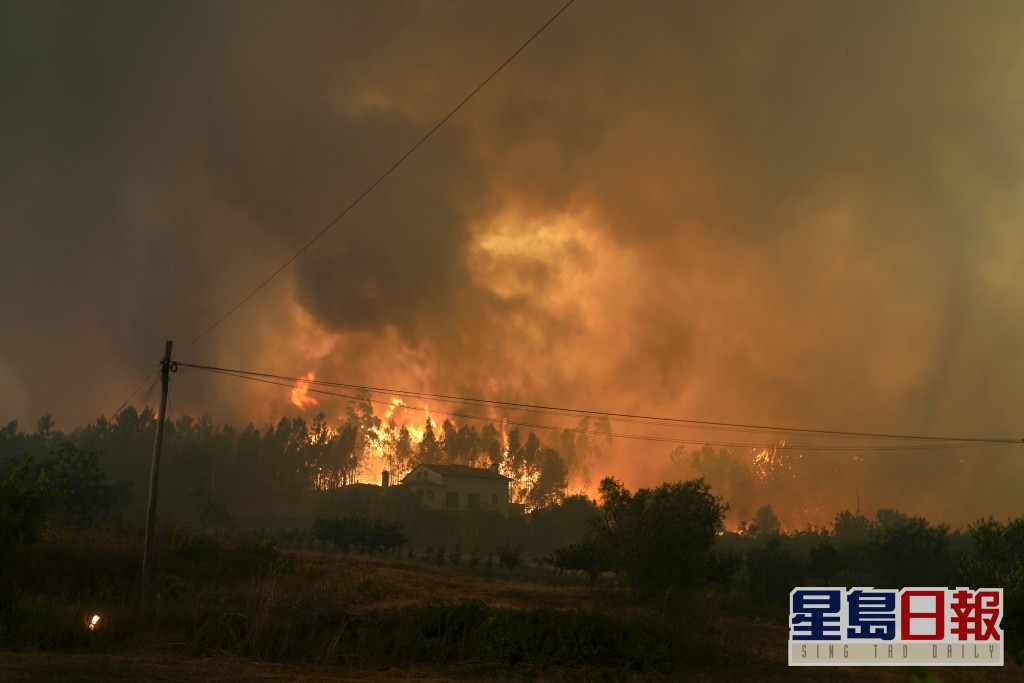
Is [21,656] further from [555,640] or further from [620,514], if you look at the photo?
[620,514]

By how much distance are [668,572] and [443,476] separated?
80.6 metres

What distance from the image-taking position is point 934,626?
685 inches

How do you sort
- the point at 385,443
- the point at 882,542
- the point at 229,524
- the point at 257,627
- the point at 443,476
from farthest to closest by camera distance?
1. the point at 385,443
2. the point at 443,476
3. the point at 229,524
4. the point at 882,542
5. the point at 257,627

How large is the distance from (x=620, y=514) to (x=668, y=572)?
14.0ft

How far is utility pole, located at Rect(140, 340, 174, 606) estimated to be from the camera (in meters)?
27.3

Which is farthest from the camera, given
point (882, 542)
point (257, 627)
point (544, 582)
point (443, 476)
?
point (443, 476)

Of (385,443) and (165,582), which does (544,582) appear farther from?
(385,443)

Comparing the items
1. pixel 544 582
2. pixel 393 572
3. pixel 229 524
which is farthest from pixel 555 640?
pixel 229 524

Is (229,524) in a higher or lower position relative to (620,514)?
lower

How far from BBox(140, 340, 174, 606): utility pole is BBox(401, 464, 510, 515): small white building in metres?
84.2

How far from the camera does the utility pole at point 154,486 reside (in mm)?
27347

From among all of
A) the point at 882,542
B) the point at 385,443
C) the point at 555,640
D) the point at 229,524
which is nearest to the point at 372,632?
the point at 555,640

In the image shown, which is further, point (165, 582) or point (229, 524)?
point (229, 524)

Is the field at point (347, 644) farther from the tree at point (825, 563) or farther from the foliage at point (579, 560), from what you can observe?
the tree at point (825, 563)
